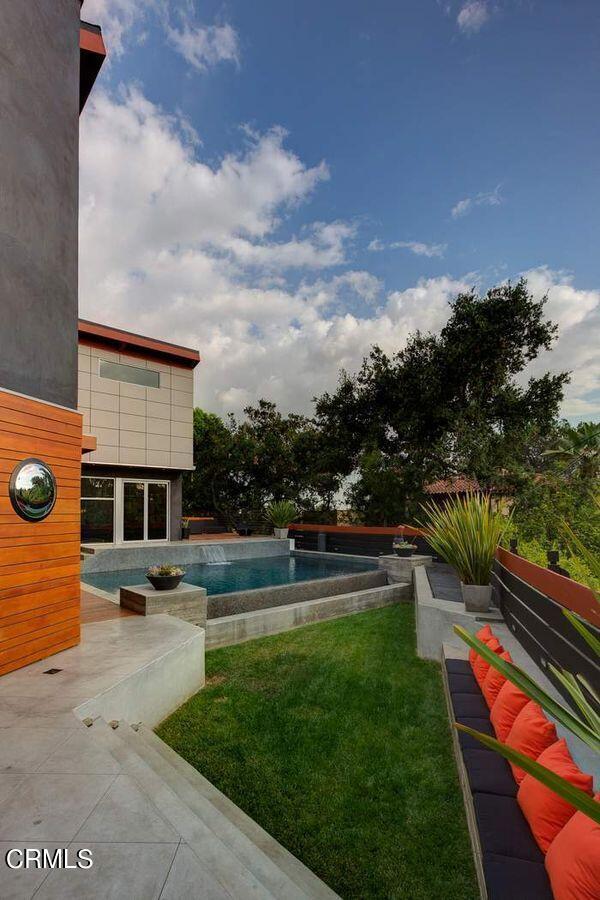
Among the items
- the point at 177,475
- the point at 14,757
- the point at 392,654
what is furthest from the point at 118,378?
the point at 14,757

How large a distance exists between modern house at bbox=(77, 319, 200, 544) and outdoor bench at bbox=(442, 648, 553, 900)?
14.0 meters

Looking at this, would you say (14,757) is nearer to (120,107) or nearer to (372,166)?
(120,107)

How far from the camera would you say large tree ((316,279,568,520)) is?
16.5 m

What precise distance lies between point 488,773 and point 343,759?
1.54 metres

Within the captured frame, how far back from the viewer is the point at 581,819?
1.77 m

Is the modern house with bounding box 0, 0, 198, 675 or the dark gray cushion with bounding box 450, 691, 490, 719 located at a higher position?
the modern house with bounding box 0, 0, 198, 675

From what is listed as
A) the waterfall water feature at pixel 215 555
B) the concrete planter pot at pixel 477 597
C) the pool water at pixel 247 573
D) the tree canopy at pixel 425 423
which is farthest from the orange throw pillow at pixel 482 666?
the tree canopy at pixel 425 423

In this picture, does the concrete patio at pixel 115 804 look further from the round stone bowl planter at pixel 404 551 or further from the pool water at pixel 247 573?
the round stone bowl planter at pixel 404 551

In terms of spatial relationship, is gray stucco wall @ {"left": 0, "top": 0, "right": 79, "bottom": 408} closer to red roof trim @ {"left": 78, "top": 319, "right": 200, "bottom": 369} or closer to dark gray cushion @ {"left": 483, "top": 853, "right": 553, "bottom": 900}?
dark gray cushion @ {"left": 483, "top": 853, "right": 553, "bottom": 900}

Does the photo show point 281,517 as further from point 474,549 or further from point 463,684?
point 463,684

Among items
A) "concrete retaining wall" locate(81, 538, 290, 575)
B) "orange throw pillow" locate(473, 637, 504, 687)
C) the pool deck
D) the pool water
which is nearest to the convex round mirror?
the pool deck

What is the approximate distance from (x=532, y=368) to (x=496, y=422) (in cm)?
282

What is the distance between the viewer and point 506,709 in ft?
9.70

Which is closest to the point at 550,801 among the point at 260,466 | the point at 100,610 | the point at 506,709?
the point at 506,709
